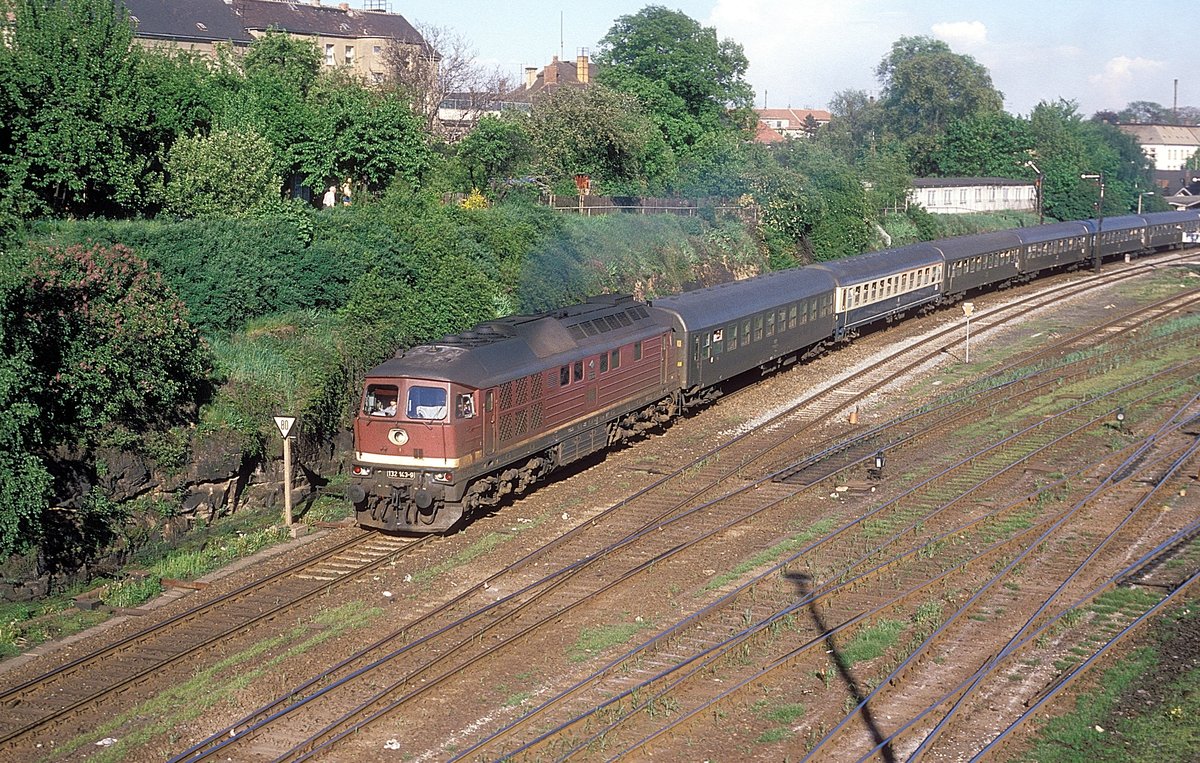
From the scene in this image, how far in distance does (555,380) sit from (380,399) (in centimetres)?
393

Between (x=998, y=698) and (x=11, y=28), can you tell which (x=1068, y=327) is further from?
(x=11, y=28)

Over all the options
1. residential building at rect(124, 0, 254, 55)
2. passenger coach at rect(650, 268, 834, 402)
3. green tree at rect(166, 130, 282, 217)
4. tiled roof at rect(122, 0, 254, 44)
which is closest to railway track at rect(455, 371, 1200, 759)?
passenger coach at rect(650, 268, 834, 402)

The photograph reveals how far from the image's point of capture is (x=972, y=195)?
8369 cm

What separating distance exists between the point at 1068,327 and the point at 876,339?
8061mm

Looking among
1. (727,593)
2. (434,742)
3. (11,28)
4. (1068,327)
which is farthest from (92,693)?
(1068,327)

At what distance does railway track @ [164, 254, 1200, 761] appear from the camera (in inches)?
548

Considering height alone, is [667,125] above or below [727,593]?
above

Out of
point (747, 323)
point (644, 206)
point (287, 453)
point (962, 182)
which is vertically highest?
point (962, 182)

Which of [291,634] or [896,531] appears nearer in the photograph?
[291,634]

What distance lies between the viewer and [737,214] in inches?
2154

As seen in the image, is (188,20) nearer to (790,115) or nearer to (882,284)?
(882,284)

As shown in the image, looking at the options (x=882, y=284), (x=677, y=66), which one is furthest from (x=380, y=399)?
(x=677, y=66)

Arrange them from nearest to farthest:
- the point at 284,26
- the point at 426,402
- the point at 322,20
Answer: the point at 426,402, the point at 284,26, the point at 322,20

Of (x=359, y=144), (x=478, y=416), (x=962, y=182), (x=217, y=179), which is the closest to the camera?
(x=478, y=416)
